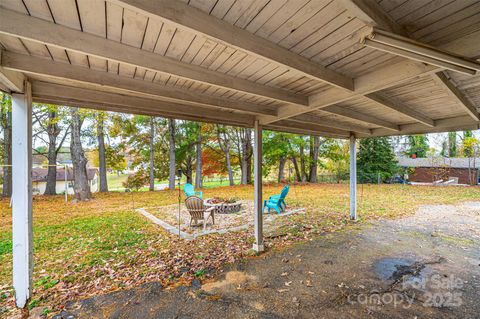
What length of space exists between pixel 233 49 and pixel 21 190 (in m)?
2.52

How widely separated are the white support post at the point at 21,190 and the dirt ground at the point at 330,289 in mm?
681

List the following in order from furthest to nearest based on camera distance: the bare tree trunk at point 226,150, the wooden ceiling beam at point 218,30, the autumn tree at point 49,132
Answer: the bare tree trunk at point 226,150 < the autumn tree at point 49,132 < the wooden ceiling beam at point 218,30

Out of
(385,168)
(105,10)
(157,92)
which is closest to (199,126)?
(157,92)

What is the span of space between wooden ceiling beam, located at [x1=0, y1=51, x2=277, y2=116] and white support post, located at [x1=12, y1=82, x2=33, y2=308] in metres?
0.56

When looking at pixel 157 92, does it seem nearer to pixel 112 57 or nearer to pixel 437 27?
pixel 112 57

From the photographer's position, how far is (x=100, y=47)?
1.50 metres

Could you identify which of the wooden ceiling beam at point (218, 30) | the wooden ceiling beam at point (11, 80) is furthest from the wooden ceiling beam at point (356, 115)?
the wooden ceiling beam at point (11, 80)

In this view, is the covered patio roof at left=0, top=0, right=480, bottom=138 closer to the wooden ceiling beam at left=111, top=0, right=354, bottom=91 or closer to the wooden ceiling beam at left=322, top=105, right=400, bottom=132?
the wooden ceiling beam at left=111, top=0, right=354, bottom=91

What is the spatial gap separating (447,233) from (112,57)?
263 inches

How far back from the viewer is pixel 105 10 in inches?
49.4

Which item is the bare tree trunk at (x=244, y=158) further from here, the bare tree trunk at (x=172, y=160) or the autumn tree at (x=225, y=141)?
the bare tree trunk at (x=172, y=160)

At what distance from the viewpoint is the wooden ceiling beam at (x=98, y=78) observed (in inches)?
66.4

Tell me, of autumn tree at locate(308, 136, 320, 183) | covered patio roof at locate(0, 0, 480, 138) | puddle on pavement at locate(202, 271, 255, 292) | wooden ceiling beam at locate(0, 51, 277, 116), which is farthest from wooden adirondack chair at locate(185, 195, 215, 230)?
autumn tree at locate(308, 136, 320, 183)

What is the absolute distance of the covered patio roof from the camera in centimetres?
124
